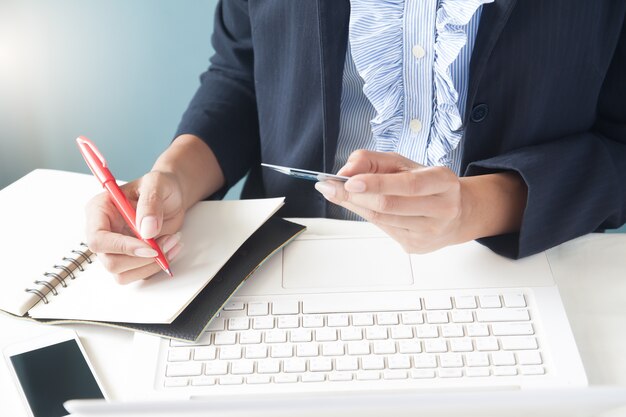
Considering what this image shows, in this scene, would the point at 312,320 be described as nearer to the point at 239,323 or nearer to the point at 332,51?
the point at 239,323

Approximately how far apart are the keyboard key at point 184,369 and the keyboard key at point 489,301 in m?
0.29

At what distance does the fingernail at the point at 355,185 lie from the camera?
1.88 feet

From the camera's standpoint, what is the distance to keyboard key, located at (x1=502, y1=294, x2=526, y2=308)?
0.67 m

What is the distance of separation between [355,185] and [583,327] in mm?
297

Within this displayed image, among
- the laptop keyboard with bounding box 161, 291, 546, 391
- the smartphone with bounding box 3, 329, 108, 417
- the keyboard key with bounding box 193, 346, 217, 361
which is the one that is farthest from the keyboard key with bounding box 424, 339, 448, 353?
the smartphone with bounding box 3, 329, 108, 417

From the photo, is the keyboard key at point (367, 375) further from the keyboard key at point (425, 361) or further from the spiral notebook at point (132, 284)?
the spiral notebook at point (132, 284)

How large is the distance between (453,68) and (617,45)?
0.20 metres

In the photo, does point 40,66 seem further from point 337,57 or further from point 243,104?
point 337,57

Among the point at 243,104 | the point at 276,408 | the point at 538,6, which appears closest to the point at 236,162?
the point at 243,104

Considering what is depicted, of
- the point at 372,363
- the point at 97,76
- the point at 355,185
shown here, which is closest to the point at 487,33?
the point at 355,185

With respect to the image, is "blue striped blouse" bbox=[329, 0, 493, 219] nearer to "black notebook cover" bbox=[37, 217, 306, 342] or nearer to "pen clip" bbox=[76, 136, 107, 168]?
"black notebook cover" bbox=[37, 217, 306, 342]

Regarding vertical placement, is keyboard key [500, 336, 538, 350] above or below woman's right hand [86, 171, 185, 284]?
below

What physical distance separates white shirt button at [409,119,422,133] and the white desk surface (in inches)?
9.0

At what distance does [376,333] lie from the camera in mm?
635
